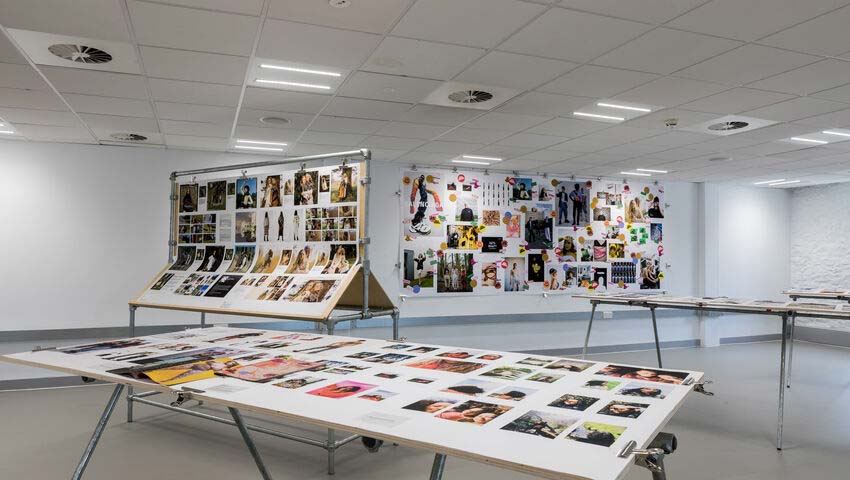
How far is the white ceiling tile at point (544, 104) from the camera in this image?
4.44 metres

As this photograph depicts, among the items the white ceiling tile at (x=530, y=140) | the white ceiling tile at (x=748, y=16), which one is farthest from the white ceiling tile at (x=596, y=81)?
the white ceiling tile at (x=530, y=140)

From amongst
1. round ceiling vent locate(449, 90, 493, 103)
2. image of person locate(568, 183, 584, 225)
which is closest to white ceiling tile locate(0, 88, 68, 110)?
round ceiling vent locate(449, 90, 493, 103)

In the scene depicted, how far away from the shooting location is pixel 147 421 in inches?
182

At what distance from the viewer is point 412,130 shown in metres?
5.61

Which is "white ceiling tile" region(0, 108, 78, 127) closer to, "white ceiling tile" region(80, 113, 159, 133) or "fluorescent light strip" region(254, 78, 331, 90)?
"white ceiling tile" region(80, 113, 159, 133)

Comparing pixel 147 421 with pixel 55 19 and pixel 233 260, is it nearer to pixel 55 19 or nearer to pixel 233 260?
pixel 233 260

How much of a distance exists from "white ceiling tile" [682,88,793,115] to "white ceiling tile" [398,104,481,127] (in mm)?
1896

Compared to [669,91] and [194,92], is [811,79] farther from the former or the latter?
[194,92]

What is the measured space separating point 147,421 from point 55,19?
10.5ft

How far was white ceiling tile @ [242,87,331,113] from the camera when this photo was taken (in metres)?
4.34

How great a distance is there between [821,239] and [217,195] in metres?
10.2

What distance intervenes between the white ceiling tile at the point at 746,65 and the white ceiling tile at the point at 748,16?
282mm

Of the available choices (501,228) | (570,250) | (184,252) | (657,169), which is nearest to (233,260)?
(184,252)

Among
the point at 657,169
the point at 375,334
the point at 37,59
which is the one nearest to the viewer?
the point at 37,59
